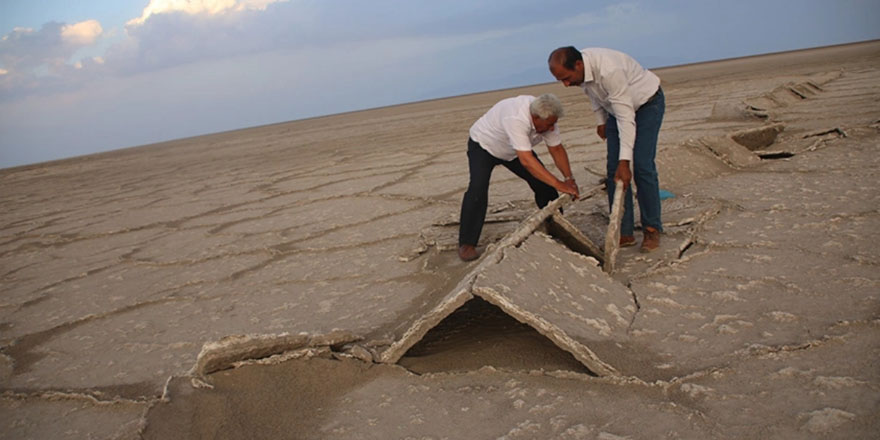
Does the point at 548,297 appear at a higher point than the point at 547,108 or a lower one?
lower

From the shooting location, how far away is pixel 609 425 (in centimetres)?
128

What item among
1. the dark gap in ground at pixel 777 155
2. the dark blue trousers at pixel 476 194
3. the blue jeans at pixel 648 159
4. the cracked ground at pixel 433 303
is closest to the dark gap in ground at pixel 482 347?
the cracked ground at pixel 433 303

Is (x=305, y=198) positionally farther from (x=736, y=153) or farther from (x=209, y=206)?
(x=736, y=153)

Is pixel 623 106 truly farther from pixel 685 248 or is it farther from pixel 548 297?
pixel 548 297

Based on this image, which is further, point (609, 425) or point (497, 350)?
point (497, 350)

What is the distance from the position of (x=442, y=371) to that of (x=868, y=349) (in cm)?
101

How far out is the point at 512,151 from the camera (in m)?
2.72

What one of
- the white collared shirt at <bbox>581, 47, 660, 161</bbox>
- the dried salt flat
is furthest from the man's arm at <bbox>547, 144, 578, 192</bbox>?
the dried salt flat

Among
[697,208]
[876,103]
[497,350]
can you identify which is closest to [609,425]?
[497,350]

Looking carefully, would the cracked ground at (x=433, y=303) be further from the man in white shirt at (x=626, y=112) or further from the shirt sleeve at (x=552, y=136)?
the shirt sleeve at (x=552, y=136)

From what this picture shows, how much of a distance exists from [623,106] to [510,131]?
444 millimetres

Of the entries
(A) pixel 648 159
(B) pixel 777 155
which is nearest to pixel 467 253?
(A) pixel 648 159

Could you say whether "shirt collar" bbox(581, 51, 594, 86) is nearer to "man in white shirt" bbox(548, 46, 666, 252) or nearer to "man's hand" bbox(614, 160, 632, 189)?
"man in white shirt" bbox(548, 46, 666, 252)

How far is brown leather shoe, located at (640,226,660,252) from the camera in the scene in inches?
96.5
